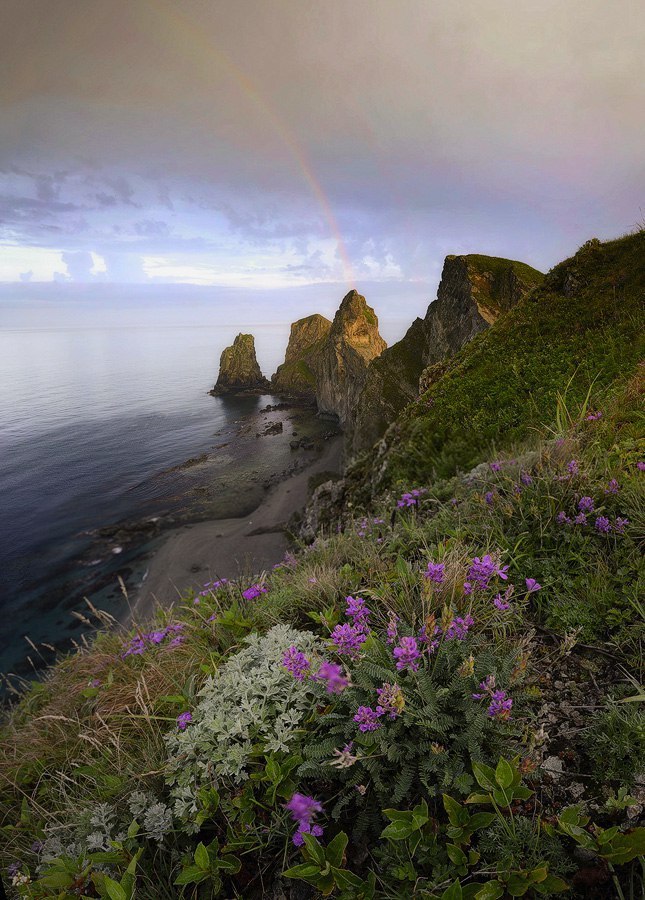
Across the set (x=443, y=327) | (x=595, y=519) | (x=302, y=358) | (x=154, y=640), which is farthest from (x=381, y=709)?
(x=302, y=358)

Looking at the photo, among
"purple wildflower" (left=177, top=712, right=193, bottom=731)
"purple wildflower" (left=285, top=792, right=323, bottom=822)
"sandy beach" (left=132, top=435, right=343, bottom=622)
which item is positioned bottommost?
"sandy beach" (left=132, top=435, right=343, bottom=622)

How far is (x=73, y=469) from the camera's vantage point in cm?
5450

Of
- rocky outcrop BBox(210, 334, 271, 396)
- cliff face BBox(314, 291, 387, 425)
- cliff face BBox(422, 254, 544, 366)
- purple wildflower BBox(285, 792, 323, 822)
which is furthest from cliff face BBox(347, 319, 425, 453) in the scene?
rocky outcrop BBox(210, 334, 271, 396)

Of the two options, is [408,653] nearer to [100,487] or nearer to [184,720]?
[184,720]

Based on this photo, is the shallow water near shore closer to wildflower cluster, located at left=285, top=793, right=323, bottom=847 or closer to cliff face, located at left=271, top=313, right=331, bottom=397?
cliff face, located at left=271, top=313, right=331, bottom=397

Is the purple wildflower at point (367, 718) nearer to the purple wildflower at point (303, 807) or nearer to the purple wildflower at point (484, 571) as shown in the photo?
the purple wildflower at point (303, 807)

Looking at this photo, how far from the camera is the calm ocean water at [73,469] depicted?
28.5m

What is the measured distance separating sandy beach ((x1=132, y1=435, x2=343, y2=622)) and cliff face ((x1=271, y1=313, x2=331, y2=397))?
201 ft

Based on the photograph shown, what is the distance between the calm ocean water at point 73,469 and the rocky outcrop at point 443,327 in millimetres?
18257

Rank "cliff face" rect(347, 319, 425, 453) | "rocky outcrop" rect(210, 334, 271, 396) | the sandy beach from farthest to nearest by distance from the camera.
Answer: "rocky outcrop" rect(210, 334, 271, 396) → "cliff face" rect(347, 319, 425, 453) → the sandy beach

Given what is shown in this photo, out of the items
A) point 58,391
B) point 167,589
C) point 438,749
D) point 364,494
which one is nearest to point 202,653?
point 438,749

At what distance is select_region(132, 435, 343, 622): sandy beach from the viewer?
91.0ft

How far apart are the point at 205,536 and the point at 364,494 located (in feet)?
87.0

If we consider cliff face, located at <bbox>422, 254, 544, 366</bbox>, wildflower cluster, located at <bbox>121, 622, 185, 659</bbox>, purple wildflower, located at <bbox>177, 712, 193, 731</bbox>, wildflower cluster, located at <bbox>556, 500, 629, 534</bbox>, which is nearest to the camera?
purple wildflower, located at <bbox>177, 712, 193, 731</bbox>
